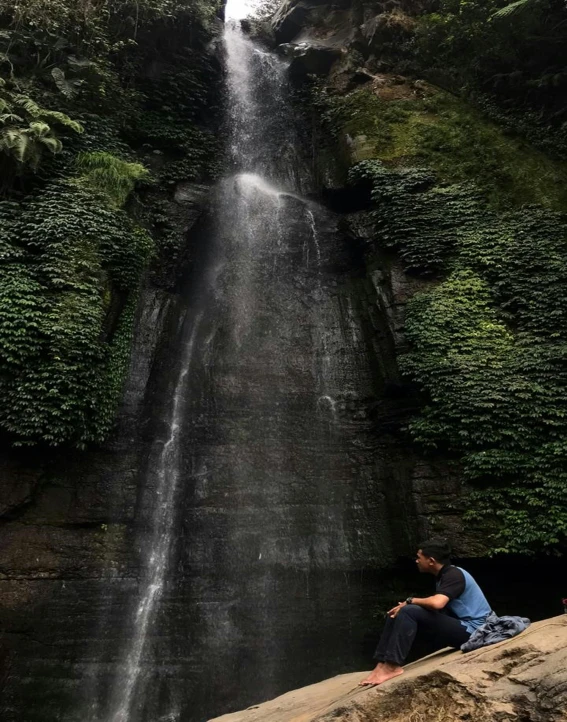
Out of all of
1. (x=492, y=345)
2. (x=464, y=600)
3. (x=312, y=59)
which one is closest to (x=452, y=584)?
(x=464, y=600)

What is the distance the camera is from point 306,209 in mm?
14172

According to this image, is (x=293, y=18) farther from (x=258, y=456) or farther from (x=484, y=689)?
(x=484, y=689)

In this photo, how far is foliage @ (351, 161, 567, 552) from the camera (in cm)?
817

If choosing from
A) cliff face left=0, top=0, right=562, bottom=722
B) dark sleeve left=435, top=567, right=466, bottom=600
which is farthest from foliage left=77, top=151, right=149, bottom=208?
dark sleeve left=435, top=567, right=466, bottom=600

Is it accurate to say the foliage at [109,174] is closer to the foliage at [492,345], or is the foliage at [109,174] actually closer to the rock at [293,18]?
the foliage at [492,345]

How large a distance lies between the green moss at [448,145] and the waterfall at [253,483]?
2423mm

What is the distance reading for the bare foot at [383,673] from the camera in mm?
3930

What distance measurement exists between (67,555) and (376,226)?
30.3ft

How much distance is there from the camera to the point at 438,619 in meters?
4.21

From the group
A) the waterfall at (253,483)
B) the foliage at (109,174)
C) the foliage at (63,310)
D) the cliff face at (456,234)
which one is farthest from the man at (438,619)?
the foliage at (109,174)

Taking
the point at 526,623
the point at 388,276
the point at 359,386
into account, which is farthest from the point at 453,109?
the point at 526,623

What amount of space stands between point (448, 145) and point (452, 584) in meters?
12.1

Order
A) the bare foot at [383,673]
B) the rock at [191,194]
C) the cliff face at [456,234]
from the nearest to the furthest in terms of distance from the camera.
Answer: the bare foot at [383,673] < the cliff face at [456,234] < the rock at [191,194]

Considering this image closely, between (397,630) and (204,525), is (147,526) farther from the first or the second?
(397,630)
